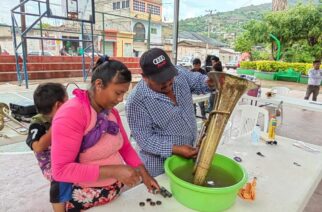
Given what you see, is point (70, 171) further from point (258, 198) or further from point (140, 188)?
point (258, 198)

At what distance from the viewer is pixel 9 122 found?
4523mm

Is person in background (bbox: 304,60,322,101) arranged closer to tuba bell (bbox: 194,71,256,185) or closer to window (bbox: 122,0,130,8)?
tuba bell (bbox: 194,71,256,185)

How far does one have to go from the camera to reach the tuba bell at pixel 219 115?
1.05m

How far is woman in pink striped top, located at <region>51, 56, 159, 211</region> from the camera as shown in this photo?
882mm

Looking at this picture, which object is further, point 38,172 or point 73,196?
point 38,172

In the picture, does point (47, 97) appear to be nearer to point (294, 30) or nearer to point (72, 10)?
point (72, 10)

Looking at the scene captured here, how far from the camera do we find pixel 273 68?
13742 millimetres

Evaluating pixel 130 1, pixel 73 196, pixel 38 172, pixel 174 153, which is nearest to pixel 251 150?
pixel 174 153

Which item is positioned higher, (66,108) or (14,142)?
(66,108)

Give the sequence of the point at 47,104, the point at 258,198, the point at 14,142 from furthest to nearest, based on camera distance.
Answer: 1. the point at 14,142
2. the point at 47,104
3. the point at 258,198

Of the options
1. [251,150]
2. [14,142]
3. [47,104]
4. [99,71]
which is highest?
[99,71]

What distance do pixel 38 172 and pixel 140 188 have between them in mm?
2210

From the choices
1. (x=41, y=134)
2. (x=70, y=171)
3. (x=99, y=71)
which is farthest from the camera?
(x=41, y=134)

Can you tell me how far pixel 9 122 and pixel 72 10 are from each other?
4.45 metres
